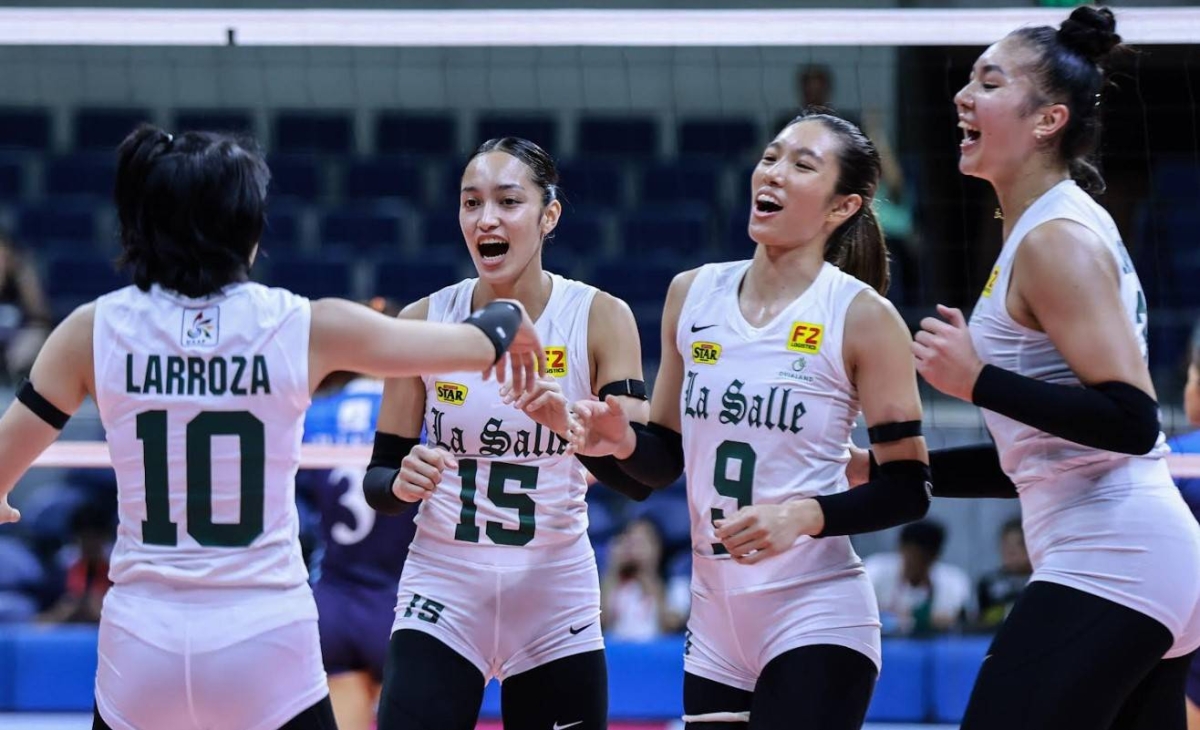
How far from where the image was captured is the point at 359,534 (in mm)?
5367

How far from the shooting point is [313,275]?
10.8m

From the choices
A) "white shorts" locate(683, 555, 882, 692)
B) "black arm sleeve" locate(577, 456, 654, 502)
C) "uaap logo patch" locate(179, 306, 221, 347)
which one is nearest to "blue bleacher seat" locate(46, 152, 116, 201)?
"black arm sleeve" locate(577, 456, 654, 502)

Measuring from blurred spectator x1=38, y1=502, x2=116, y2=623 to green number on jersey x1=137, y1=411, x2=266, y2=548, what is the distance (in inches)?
219

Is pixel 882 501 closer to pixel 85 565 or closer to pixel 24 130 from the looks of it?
pixel 85 565

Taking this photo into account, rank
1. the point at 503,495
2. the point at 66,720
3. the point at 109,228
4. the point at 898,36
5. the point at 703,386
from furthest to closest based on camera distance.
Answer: the point at 109,228 → the point at 66,720 → the point at 898,36 → the point at 503,495 → the point at 703,386

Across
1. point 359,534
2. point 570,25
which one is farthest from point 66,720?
point 570,25

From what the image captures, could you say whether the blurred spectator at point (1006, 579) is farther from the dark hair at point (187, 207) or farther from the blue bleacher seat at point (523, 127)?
the dark hair at point (187, 207)

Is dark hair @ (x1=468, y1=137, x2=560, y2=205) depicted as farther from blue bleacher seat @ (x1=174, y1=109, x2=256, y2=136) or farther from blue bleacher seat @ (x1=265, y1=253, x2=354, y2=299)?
blue bleacher seat @ (x1=174, y1=109, x2=256, y2=136)

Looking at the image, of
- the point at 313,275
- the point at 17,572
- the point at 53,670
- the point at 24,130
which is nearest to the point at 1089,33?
the point at 53,670

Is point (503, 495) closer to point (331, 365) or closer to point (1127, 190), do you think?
point (331, 365)

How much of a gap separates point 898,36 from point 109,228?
798 cm

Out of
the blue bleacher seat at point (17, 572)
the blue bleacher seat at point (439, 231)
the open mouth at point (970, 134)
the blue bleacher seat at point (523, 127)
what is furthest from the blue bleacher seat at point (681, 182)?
the open mouth at point (970, 134)

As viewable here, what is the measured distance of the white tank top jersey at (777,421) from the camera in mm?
3682

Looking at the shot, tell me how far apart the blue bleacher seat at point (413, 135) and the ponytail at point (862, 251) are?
8409mm
